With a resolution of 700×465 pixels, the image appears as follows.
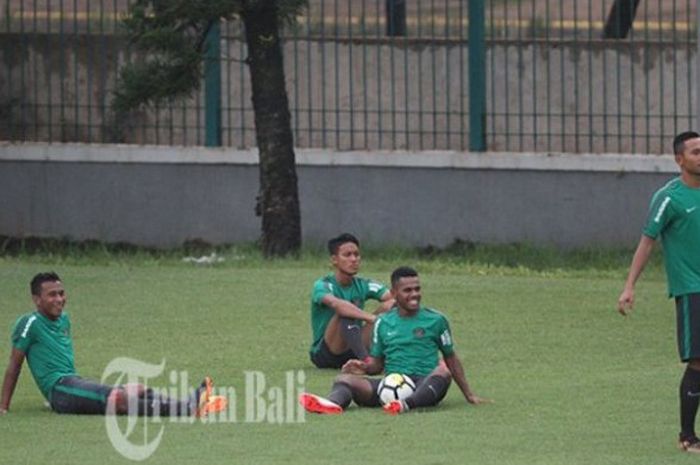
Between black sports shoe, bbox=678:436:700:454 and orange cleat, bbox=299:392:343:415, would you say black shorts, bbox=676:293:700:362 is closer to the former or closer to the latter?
black sports shoe, bbox=678:436:700:454

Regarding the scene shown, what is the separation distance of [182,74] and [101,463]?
10538mm

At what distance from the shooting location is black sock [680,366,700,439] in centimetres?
1148

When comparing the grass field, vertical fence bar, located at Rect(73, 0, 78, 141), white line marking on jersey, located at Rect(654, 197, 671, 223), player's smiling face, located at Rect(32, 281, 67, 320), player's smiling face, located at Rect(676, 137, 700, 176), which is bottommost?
the grass field

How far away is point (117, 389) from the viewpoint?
12953 mm

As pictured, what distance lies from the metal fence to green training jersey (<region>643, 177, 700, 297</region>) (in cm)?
1188

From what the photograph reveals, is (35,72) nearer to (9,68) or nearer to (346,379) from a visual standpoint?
(9,68)

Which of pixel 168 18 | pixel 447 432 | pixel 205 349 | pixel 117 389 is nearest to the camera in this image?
pixel 447 432

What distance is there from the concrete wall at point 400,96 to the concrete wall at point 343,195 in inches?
17.7

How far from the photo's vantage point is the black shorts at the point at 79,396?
511 inches

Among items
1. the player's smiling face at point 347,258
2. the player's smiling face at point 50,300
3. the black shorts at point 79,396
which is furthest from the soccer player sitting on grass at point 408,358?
the player's smiling face at point 50,300

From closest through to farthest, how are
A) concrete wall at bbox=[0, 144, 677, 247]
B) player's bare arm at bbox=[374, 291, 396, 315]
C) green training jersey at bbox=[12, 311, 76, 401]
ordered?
1. green training jersey at bbox=[12, 311, 76, 401]
2. player's bare arm at bbox=[374, 291, 396, 315]
3. concrete wall at bbox=[0, 144, 677, 247]

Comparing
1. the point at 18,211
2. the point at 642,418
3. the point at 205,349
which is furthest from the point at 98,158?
the point at 642,418

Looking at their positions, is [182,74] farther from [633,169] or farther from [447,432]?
[447,432]

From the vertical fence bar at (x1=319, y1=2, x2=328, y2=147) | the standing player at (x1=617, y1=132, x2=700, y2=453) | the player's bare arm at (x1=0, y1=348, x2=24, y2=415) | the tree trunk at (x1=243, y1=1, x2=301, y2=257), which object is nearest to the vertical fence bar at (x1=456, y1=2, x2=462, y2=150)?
the vertical fence bar at (x1=319, y1=2, x2=328, y2=147)
